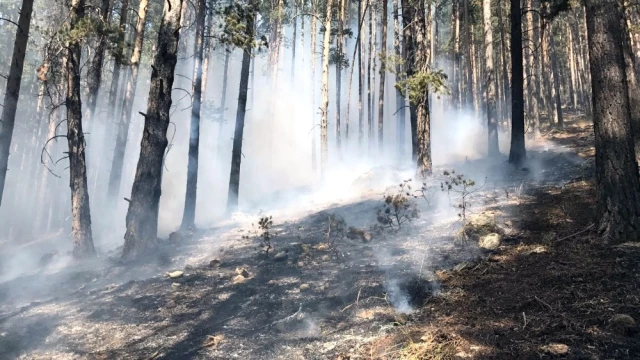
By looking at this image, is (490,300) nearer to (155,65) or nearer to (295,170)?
(155,65)

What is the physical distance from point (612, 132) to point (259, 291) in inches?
215

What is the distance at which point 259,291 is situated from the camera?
5.99m

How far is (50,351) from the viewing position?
4.68 m

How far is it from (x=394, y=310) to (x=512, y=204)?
503 centimetres

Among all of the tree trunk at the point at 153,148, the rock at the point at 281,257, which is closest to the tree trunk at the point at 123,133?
the tree trunk at the point at 153,148

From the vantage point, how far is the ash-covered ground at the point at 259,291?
4.36 metres

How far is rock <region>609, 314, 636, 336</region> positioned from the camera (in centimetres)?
305

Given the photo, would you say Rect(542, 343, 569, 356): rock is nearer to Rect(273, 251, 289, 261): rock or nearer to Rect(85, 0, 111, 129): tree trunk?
Rect(273, 251, 289, 261): rock

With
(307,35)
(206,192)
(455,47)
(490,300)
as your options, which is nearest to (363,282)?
(490,300)

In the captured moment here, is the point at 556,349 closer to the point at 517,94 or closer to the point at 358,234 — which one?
the point at 358,234

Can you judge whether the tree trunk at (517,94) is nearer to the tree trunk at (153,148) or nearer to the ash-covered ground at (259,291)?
the ash-covered ground at (259,291)

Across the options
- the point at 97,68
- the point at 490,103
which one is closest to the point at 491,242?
the point at 490,103

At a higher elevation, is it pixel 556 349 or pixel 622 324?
pixel 622 324

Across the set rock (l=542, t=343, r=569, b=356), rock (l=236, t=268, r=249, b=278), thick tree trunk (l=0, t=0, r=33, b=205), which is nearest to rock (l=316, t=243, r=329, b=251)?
rock (l=236, t=268, r=249, b=278)
